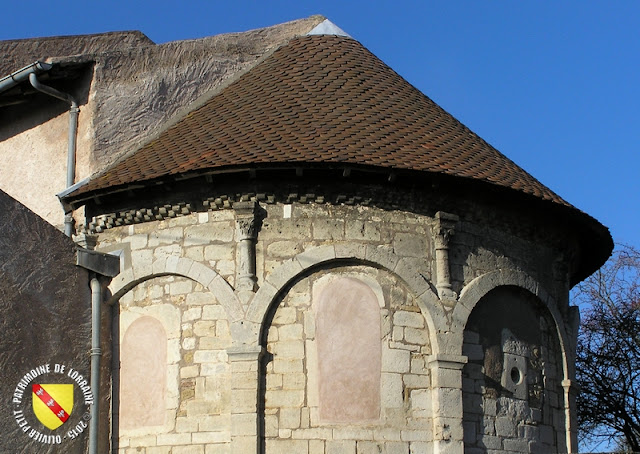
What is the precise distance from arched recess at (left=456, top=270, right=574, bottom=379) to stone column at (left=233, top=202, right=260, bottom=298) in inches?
90.9

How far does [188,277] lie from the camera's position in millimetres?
13164

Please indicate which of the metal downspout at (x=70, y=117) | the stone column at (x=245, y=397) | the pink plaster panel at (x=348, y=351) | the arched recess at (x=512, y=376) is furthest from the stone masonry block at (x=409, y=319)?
the metal downspout at (x=70, y=117)

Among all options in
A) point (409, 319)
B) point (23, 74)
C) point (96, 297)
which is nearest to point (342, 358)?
point (409, 319)

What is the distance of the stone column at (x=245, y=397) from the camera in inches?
482

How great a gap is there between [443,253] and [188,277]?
2888 millimetres

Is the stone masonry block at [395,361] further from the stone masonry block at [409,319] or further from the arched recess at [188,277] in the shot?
the arched recess at [188,277]

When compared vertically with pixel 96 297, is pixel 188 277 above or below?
above

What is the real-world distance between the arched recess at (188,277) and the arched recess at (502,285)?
243cm

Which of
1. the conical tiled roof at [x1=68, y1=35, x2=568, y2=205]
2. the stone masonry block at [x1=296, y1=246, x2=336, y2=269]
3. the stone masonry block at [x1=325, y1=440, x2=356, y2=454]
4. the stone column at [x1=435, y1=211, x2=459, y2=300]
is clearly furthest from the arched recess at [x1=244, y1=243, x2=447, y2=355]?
the stone masonry block at [x1=325, y1=440, x2=356, y2=454]

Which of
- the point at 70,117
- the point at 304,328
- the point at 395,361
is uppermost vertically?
the point at 70,117

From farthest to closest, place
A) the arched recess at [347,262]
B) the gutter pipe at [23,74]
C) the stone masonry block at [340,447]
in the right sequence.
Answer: the gutter pipe at [23,74] < the arched recess at [347,262] < the stone masonry block at [340,447]

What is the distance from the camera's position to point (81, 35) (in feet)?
57.1

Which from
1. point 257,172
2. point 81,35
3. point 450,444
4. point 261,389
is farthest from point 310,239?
point 81,35

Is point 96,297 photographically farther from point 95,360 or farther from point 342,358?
point 342,358
